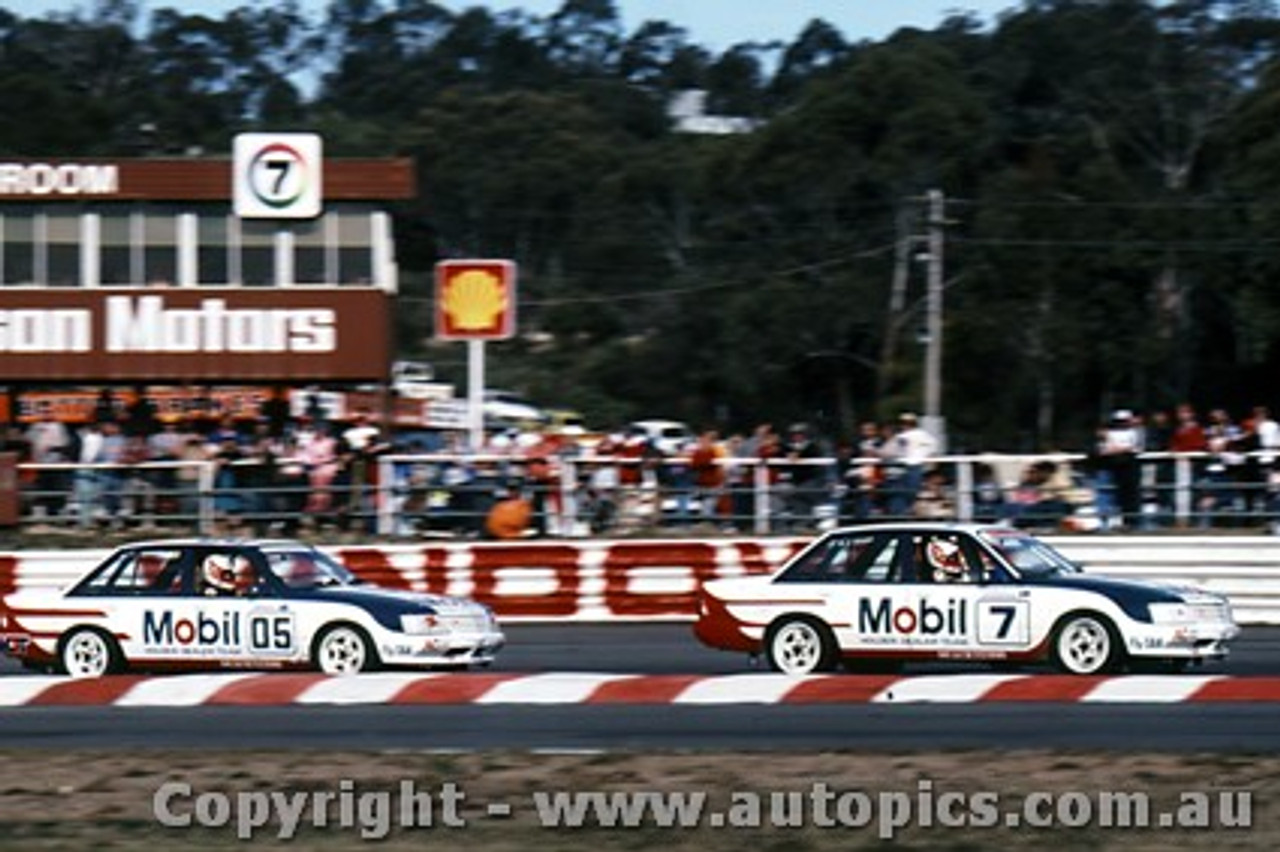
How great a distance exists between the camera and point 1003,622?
17.0m

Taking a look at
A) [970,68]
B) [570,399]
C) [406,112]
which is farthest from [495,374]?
[406,112]

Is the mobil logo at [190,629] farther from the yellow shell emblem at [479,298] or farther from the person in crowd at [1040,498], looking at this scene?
the yellow shell emblem at [479,298]

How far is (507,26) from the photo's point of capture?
114750mm

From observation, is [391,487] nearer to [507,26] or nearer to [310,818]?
[310,818]

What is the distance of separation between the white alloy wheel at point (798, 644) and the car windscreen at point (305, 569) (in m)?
3.22

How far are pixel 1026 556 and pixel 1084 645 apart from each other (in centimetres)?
86

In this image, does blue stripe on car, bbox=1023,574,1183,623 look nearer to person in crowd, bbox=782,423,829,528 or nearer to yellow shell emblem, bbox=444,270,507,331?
person in crowd, bbox=782,423,829,528

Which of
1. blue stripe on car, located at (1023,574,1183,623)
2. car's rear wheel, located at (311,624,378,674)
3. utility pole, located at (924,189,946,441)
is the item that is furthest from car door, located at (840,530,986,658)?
utility pole, located at (924,189,946,441)

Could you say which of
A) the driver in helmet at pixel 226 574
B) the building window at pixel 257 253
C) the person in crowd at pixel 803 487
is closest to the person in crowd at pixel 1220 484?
the person in crowd at pixel 803 487

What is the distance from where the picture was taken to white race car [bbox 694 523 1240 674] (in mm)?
16750

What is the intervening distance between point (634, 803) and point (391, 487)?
55.2ft

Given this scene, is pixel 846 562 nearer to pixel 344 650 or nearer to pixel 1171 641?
pixel 1171 641

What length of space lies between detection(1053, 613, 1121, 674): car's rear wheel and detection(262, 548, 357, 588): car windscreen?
519 centimetres

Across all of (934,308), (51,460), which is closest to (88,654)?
(51,460)
